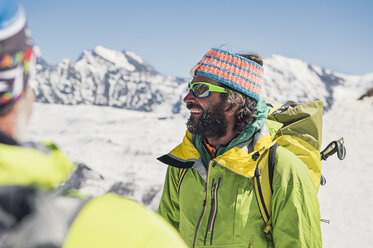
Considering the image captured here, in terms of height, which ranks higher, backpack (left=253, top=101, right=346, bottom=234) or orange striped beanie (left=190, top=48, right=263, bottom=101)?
orange striped beanie (left=190, top=48, right=263, bottom=101)

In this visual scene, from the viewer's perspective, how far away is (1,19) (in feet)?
2.84

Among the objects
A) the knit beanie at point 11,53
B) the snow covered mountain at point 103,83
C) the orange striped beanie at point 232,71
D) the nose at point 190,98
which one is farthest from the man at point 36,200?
the snow covered mountain at point 103,83

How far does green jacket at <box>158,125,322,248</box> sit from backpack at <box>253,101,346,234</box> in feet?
0.17

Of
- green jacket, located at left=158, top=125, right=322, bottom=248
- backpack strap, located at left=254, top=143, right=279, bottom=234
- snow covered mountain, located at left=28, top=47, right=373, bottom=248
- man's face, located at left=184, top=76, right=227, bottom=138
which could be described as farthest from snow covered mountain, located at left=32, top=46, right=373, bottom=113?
backpack strap, located at left=254, top=143, right=279, bottom=234

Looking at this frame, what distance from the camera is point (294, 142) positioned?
2793 mm

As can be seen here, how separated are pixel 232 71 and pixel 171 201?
1.37 m

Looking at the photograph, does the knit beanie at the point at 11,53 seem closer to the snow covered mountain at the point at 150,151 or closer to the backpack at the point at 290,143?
the snow covered mountain at the point at 150,151

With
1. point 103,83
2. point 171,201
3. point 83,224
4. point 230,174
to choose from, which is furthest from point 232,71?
point 103,83

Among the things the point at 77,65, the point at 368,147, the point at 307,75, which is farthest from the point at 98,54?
the point at 368,147

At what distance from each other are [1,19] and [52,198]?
19.4 inches

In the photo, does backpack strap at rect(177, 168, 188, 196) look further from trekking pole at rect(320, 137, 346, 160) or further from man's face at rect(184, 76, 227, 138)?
trekking pole at rect(320, 137, 346, 160)

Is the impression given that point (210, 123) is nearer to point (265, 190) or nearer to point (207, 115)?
point (207, 115)

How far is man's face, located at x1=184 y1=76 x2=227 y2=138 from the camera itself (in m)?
2.96

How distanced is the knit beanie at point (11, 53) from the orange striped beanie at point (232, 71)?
7.62 feet
